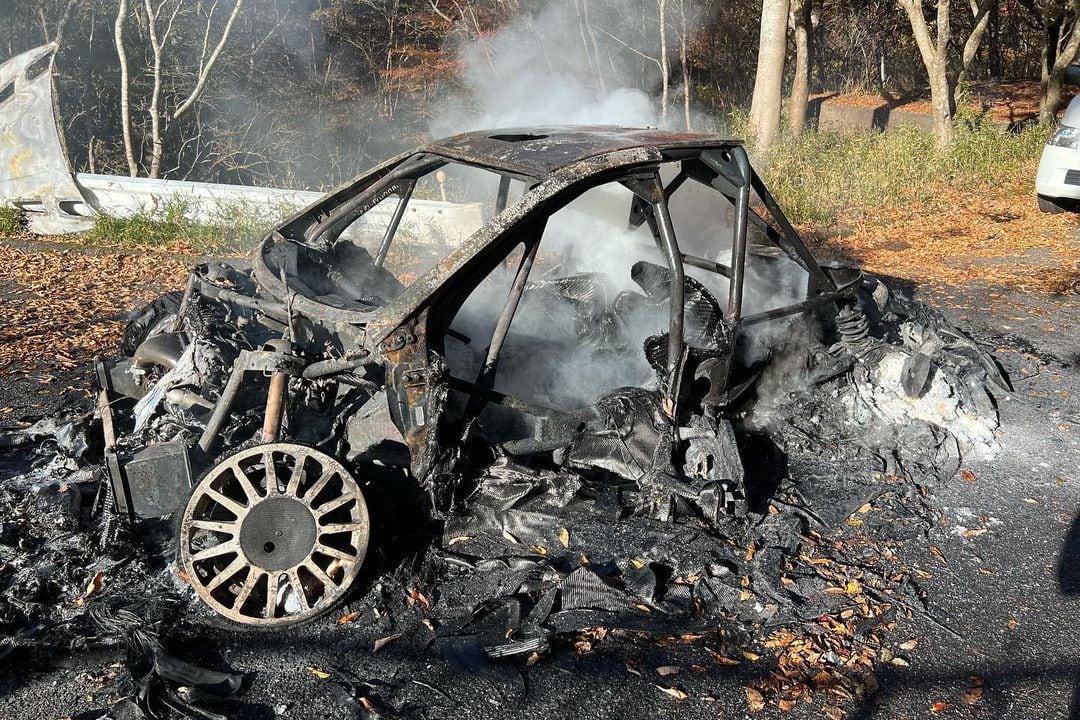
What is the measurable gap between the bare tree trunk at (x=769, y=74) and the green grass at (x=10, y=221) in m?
9.41

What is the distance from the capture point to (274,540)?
3162 millimetres

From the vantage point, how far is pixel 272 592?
311 cm

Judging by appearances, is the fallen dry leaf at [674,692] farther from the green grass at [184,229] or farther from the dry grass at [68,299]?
the green grass at [184,229]

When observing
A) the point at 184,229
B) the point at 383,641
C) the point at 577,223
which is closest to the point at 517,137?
the point at 577,223

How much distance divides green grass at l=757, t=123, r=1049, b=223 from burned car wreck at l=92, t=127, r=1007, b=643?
215 inches

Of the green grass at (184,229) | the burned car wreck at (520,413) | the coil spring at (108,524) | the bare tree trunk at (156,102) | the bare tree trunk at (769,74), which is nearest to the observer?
the burned car wreck at (520,413)

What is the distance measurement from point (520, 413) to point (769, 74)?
31.7 ft

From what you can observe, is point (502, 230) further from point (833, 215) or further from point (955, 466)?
point (833, 215)

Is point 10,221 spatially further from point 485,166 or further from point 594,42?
point 594,42

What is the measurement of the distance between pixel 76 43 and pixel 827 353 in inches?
476

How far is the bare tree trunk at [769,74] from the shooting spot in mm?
11609

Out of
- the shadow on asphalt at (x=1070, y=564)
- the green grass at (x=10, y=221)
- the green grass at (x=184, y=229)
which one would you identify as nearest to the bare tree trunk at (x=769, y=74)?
the green grass at (x=184, y=229)

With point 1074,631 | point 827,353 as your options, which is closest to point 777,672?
point 1074,631

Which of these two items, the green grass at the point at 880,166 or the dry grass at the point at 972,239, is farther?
the green grass at the point at 880,166
